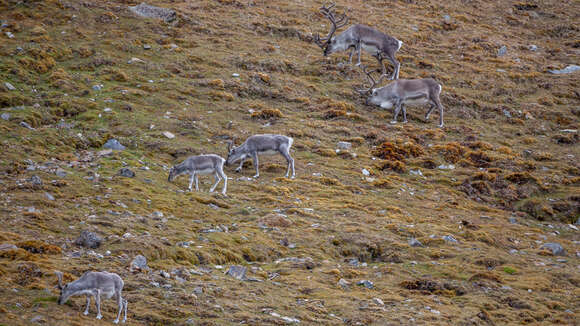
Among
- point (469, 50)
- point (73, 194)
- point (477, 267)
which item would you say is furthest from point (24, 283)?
point (469, 50)

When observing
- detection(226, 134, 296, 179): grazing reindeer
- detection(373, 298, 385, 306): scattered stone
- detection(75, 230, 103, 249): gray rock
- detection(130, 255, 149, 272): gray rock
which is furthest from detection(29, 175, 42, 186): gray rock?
detection(373, 298, 385, 306): scattered stone

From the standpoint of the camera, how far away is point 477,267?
54.6ft

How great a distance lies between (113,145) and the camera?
69.3 ft

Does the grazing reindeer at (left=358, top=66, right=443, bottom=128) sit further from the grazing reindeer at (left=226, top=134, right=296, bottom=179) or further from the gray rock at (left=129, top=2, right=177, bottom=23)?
the gray rock at (left=129, top=2, right=177, bottom=23)

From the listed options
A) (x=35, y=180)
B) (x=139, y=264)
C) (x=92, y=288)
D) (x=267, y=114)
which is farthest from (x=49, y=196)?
(x=267, y=114)

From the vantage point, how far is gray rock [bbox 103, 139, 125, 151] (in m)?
21.0

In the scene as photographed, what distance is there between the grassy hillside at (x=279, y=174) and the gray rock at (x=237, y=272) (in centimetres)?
26

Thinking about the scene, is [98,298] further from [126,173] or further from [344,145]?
[344,145]

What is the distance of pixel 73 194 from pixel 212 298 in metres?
6.27

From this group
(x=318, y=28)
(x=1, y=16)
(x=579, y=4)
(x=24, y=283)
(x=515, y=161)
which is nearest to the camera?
(x=24, y=283)

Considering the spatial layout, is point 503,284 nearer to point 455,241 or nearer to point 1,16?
point 455,241

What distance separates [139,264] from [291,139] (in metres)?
10.6

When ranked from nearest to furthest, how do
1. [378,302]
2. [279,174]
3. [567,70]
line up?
[378,302], [279,174], [567,70]

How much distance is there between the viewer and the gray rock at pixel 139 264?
1281 centimetres
